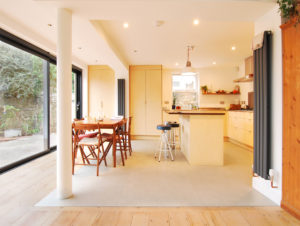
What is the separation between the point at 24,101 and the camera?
133 inches

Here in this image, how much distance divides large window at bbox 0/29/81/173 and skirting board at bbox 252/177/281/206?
3.96 metres

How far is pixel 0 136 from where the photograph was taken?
286 centimetres

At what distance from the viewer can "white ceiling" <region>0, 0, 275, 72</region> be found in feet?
6.58

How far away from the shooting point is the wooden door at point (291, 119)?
1698 millimetres

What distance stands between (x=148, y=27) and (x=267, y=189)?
3.16 meters

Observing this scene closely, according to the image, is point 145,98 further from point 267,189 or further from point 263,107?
point 267,189

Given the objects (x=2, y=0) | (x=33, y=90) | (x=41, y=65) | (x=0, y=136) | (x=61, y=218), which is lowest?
(x=61, y=218)

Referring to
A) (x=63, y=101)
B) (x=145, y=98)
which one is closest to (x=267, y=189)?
(x=63, y=101)

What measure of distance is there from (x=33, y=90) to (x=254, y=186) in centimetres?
448

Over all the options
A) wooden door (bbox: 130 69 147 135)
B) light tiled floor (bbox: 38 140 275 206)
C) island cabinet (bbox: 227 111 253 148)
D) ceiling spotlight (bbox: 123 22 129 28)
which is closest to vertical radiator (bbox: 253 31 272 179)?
light tiled floor (bbox: 38 140 275 206)

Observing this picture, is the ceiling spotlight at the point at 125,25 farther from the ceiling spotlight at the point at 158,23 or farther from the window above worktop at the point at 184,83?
the window above worktop at the point at 184,83

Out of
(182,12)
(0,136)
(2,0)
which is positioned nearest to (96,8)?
(182,12)

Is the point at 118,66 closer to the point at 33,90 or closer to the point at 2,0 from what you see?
the point at 33,90

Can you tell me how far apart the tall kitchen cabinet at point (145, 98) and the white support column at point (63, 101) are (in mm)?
3800
